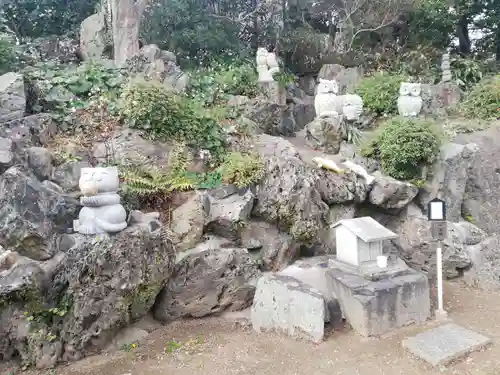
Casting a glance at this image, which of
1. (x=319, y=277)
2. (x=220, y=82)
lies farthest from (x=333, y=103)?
(x=319, y=277)

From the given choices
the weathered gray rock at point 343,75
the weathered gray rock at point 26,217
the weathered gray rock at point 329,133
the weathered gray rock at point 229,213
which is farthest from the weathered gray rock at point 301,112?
the weathered gray rock at point 26,217

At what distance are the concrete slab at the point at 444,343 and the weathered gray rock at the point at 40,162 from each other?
579 centimetres

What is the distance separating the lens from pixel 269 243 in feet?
23.3

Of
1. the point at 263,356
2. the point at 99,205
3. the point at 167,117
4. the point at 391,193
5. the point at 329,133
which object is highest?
the point at 167,117

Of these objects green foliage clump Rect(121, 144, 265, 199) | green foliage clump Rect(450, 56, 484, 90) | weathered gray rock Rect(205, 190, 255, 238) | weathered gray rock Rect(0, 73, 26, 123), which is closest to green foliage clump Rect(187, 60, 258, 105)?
green foliage clump Rect(121, 144, 265, 199)

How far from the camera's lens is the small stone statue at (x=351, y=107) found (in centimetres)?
947

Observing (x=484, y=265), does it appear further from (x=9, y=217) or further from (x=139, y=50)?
(x=139, y=50)

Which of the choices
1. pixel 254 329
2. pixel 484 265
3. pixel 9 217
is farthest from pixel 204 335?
pixel 484 265

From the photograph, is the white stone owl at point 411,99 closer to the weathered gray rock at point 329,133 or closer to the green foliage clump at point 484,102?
the weathered gray rock at point 329,133

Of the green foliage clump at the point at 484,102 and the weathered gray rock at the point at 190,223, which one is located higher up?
the green foliage clump at the point at 484,102

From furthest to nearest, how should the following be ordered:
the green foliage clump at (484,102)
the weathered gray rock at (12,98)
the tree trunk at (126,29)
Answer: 1. the green foliage clump at (484,102)
2. the tree trunk at (126,29)
3. the weathered gray rock at (12,98)

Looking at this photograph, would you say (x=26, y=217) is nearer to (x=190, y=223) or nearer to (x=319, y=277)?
(x=190, y=223)

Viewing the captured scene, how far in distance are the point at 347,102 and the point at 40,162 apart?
254 inches

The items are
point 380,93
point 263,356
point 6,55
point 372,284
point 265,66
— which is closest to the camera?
point 263,356
